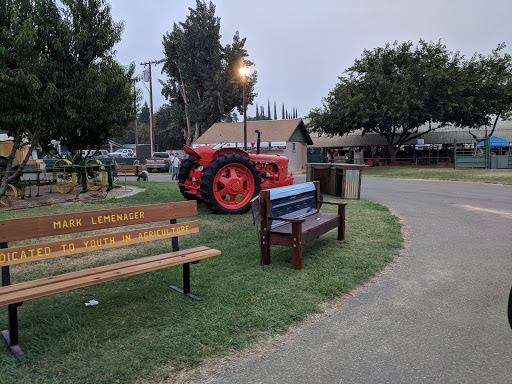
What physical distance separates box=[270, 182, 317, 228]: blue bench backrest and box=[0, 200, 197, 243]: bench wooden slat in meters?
1.44

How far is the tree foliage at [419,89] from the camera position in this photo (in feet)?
100

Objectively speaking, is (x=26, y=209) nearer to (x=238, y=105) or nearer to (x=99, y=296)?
(x=99, y=296)

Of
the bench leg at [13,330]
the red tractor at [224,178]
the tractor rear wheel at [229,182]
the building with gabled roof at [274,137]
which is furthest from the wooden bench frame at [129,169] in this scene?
the bench leg at [13,330]

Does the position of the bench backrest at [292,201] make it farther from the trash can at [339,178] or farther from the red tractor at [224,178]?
the trash can at [339,178]

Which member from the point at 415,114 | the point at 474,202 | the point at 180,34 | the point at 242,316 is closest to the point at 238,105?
the point at 180,34

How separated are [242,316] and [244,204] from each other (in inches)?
228

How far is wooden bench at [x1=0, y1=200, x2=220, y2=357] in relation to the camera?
3.26 metres

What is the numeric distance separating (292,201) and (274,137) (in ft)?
99.6

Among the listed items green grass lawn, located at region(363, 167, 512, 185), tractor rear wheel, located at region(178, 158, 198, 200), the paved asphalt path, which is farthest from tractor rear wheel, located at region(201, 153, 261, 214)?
green grass lawn, located at region(363, 167, 512, 185)

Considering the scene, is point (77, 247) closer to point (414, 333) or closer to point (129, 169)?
point (414, 333)

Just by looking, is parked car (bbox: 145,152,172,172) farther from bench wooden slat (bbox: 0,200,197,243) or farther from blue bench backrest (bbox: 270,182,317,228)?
bench wooden slat (bbox: 0,200,197,243)

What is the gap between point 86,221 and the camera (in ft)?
12.9

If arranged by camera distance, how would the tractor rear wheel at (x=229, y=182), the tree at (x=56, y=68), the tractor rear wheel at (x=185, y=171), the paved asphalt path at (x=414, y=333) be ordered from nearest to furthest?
the paved asphalt path at (x=414, y=333), the tractor rear wheel at (x=229, y=182), the tree at (x=56, y=68), the tractor rear wheel at (x=185, y=171)

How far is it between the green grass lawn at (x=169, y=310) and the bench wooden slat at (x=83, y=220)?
2.77 ft
